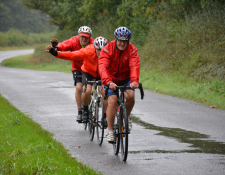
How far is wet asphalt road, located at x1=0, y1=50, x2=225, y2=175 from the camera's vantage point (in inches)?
220

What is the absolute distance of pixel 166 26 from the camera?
2238 centimetres

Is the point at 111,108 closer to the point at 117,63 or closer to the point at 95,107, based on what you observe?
the point at 117,63

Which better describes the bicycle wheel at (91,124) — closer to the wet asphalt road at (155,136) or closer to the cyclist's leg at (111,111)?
the wet asphalt road at (155,136)

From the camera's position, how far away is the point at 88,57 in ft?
24.7

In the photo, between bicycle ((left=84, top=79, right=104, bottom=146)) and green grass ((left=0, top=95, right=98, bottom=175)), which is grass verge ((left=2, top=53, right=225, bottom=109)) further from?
green grass ((left=0, top=95, right=98, bottom=175))

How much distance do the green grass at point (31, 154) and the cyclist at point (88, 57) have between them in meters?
1.05

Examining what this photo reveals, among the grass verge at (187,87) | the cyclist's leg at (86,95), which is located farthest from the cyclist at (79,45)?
the grass verge at (187,87)

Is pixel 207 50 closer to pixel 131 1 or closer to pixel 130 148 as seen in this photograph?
pixel 131 1

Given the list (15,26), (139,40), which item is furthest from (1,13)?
(139,40)

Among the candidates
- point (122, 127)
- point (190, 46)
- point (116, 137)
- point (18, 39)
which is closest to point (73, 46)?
point (116, 137)

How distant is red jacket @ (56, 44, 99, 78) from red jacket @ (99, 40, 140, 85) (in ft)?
3.66

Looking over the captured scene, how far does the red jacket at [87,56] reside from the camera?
24.2ft

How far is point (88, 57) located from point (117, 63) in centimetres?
130

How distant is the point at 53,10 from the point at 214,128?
32.8m
